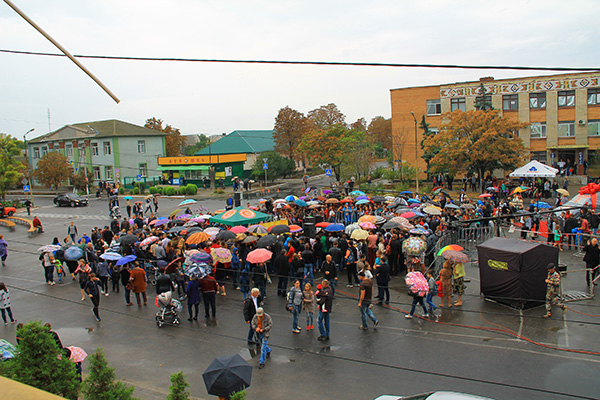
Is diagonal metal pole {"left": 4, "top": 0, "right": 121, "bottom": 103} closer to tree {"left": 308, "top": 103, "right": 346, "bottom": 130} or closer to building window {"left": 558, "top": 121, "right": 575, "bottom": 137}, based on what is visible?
building window {"left": 558, "top": 121, "right": 575, "bottom": 137}

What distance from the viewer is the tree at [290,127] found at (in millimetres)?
73250

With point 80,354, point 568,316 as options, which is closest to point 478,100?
point 568,316

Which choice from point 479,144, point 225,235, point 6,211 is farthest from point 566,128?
point 6,211

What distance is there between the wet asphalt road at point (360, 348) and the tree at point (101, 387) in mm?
2100

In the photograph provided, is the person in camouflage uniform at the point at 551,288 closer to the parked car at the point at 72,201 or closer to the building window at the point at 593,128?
the building window at the point at 593,128

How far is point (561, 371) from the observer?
31.5ft

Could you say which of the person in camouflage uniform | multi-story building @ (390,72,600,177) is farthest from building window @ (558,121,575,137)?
the person in camouflage uniform

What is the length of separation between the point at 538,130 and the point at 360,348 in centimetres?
4436

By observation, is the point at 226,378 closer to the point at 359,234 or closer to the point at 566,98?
the point at 359,234

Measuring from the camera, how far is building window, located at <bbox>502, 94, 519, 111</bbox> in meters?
47.8

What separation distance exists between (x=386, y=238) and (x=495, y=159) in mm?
24895

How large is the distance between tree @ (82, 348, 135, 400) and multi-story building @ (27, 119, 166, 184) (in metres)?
57.5

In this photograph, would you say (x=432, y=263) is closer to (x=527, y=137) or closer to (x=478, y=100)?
(x=478, y=100)

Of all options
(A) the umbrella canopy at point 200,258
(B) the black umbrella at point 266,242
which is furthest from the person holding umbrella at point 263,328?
(B) the black umbrella at point 266,242
